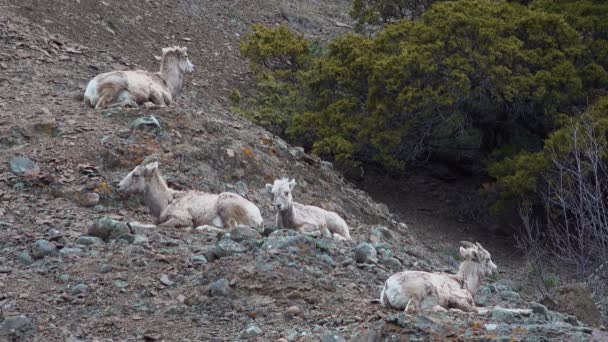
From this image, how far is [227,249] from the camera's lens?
9219mm

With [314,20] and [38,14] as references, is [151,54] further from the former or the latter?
[314,20]

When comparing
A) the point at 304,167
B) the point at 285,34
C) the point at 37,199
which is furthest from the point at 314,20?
the point at 37,199

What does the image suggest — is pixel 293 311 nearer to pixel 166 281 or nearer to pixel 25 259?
pixel 166 281

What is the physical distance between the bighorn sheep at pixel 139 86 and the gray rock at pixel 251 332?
6.76 metres

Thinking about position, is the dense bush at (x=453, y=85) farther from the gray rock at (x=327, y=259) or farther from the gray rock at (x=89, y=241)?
the gray rock at (x=327, y=259)

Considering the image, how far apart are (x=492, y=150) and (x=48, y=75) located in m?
9.05

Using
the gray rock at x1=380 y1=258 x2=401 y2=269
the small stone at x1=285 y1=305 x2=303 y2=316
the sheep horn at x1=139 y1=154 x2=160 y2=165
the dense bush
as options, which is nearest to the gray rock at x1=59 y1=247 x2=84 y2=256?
the small stone at x1=285 y1=305 x2=303 y2=316

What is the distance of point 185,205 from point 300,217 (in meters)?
1.34

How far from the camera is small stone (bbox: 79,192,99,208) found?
11555 millimetres

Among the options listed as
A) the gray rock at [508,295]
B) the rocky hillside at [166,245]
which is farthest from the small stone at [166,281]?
the gray rock at [508,295]

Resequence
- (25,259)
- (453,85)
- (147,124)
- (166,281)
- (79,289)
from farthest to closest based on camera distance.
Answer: (453,85)
(147,124)
(25,259)
(166,281)
(79,289)

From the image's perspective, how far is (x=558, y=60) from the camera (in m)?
20.2

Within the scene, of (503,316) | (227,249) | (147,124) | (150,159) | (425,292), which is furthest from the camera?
(147,124)

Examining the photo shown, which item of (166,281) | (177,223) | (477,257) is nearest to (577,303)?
(477,257)
